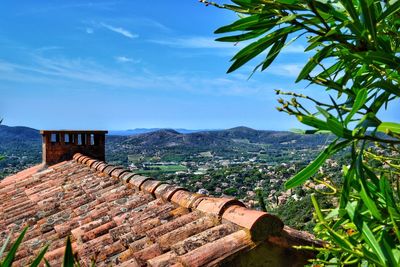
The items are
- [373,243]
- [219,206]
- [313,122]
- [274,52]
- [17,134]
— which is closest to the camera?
[313,122]

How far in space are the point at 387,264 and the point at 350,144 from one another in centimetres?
54

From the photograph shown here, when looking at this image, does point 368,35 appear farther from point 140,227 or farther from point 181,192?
point 181,192

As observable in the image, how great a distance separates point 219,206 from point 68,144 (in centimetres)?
832

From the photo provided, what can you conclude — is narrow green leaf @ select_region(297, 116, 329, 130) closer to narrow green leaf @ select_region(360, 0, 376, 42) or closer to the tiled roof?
narrow green leaf @ select_region(360, 0, 376, 42)

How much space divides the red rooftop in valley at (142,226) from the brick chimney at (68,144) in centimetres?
347

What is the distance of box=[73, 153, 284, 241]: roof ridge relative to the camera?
9.91 ft

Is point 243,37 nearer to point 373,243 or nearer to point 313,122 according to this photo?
point 313,122

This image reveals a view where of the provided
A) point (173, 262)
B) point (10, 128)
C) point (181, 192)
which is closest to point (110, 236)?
point (181, 192)

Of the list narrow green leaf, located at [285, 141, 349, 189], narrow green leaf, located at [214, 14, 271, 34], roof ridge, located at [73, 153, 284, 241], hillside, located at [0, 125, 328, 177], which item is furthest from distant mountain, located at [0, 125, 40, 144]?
narrow green leaf, located at [285, 141, 349, 189]

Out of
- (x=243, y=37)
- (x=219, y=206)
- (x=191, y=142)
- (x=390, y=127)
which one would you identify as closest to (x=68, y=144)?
(x=219, y=206)

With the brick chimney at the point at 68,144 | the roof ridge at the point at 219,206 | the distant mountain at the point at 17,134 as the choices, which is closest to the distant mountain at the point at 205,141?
the distant mountain at the point at 17,134

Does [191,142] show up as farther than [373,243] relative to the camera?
Yes

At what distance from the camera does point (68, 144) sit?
11.2m

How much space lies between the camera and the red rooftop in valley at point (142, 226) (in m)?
3.01
